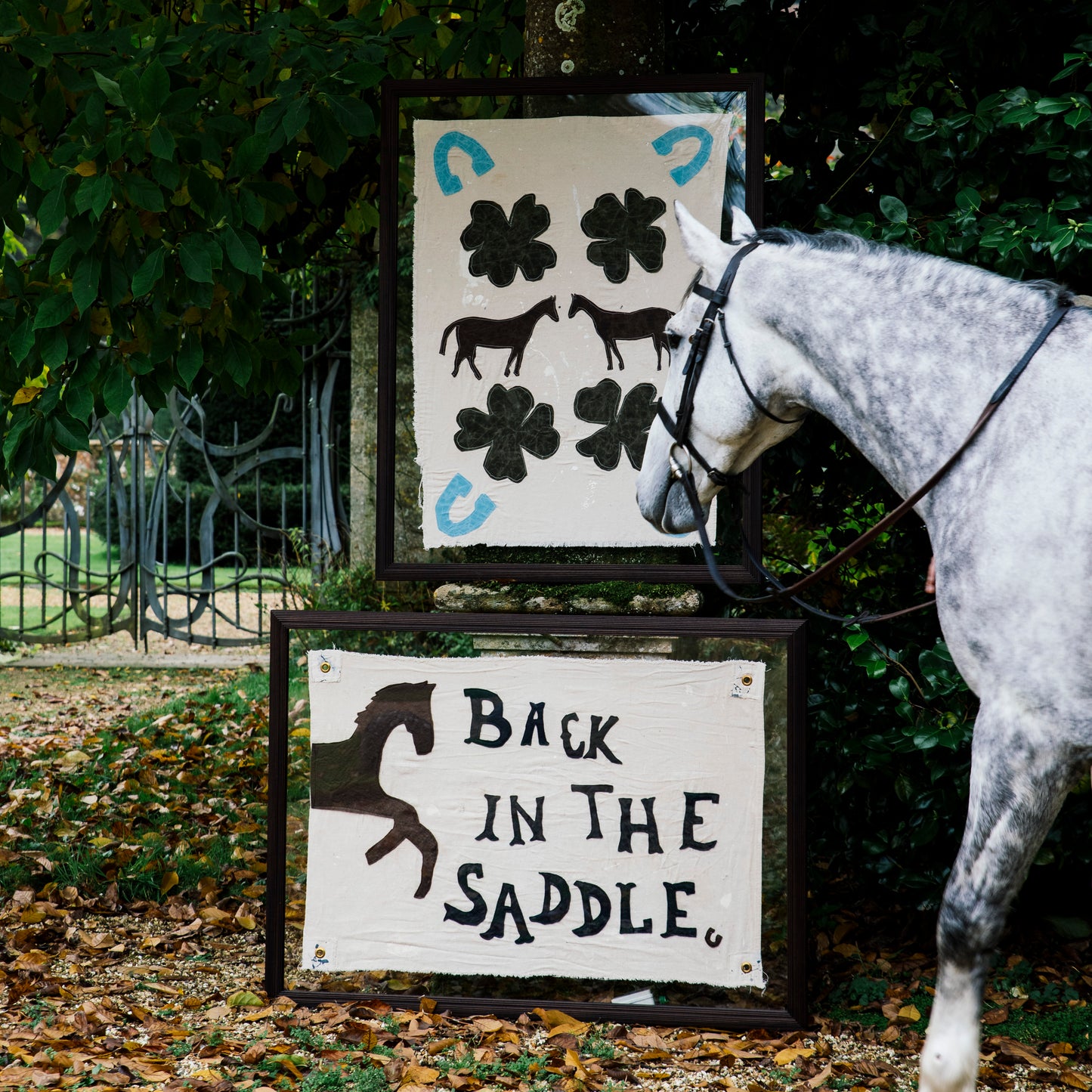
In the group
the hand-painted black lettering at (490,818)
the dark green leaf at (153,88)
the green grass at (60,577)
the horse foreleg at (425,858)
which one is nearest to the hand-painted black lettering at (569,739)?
the hand-painted black lettering at (490,818)

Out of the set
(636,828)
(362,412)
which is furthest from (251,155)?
(362,412)

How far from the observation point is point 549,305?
3.73 m

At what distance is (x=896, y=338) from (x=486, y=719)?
1707 mm

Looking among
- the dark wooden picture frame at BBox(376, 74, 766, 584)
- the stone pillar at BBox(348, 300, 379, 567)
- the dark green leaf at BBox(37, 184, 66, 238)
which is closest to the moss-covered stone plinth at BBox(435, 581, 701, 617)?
the dark wooden picture frame at BBox(376, 74, 766, 584)

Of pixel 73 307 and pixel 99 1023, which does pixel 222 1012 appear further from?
pixel 73 307

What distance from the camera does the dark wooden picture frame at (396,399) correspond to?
365 centimetres

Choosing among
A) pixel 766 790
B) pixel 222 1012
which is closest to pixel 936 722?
pixel 766 790

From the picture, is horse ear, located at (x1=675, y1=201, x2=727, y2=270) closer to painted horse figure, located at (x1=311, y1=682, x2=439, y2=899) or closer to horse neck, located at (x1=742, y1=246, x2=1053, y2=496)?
horse neck, located at (x1=742, y1=246, x2=1053, y2=496)

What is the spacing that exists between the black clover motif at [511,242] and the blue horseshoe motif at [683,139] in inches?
Result: 16.6

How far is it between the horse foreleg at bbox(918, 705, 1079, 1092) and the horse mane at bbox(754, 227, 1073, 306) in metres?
0.95

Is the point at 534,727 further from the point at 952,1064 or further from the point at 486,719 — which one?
the point at 952,1064

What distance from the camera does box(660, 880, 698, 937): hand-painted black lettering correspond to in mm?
3510

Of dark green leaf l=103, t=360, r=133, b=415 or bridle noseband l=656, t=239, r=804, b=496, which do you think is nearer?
bridle noseband l=656, t=239, r=804, b=496

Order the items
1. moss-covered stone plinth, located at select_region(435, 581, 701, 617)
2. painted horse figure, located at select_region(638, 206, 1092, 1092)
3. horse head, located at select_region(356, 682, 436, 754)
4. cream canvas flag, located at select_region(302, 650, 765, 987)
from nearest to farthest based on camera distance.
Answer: painted horse figure, located at select_region(638, 206, 1092, 1092)
cream canvas flag, located at select_region(302, 650, 765, 987)
horse head, located at select_region(356, 682, 436, 754)
moss-covered stone plinth, located at select_region(435, 581, 701, 617)
